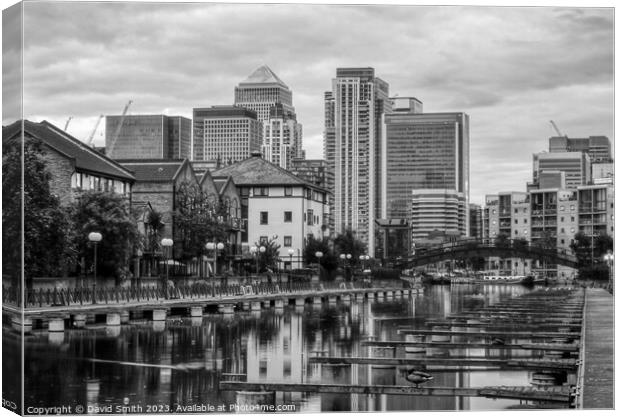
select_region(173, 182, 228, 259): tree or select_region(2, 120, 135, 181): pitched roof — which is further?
select_region(173, 182, 228, 259): tree

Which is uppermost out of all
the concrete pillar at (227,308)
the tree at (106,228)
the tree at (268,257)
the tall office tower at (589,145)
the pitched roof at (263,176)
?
the pitched roof at (263,176)

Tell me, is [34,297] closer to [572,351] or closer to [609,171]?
[572,351]

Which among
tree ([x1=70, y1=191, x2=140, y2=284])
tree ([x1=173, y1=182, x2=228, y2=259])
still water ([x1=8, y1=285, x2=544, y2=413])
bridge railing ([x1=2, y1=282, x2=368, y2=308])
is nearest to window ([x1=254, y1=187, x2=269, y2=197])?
tree ([x1=173, y1=182, x2=228, y2=259])

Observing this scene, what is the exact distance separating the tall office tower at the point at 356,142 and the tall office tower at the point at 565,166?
4.03 meters

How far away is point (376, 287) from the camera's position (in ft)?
293

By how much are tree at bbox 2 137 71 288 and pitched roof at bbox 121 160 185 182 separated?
93.7ft

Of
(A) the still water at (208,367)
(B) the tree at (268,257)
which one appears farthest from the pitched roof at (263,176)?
(A) the still water at (208,367)

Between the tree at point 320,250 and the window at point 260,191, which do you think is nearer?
the tree at point 320,250

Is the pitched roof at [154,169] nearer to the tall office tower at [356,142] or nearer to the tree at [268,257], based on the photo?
the tall office tower at [356,142]

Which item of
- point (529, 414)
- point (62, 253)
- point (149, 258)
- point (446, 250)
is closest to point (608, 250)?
point (529, 414)

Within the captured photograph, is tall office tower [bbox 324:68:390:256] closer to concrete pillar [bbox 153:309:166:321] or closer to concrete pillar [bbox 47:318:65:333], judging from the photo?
concrete pillar [bbox 153:309:166:321]

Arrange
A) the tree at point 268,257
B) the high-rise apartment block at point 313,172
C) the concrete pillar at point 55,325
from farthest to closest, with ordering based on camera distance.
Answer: the high-rise apartment block at point 313,172 → the tree at point 268,257 → the concrete pillar at point 55,325

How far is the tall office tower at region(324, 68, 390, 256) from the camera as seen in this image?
24306mm

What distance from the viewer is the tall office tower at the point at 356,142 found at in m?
24.3
